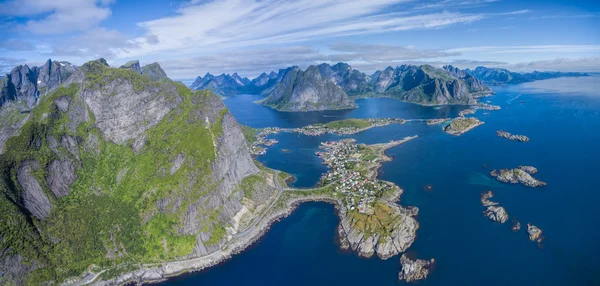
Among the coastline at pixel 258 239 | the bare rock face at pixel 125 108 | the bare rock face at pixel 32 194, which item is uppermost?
the bare rock face at pixel 125 108

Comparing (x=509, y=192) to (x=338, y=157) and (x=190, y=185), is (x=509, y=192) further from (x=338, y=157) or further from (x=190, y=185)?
(x=190, y=185)

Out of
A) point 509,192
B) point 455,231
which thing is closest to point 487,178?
point 509,192

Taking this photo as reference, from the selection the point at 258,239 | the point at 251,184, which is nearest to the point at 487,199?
the point at 258,239

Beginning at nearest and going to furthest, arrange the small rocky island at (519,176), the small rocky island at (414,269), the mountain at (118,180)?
Result: the small rocky island at (414,269), the mountain at (118,180), the small rocky island at (519,176)

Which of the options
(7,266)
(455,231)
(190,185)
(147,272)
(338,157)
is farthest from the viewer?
(338,157)

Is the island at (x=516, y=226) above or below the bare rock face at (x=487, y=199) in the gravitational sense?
below

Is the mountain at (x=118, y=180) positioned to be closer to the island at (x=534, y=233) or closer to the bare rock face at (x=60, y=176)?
the bare rock face at (x=60, y=176)

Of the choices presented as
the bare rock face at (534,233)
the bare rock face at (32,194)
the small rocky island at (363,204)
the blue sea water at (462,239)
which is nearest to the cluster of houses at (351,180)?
the small rocky island at (363,204)
